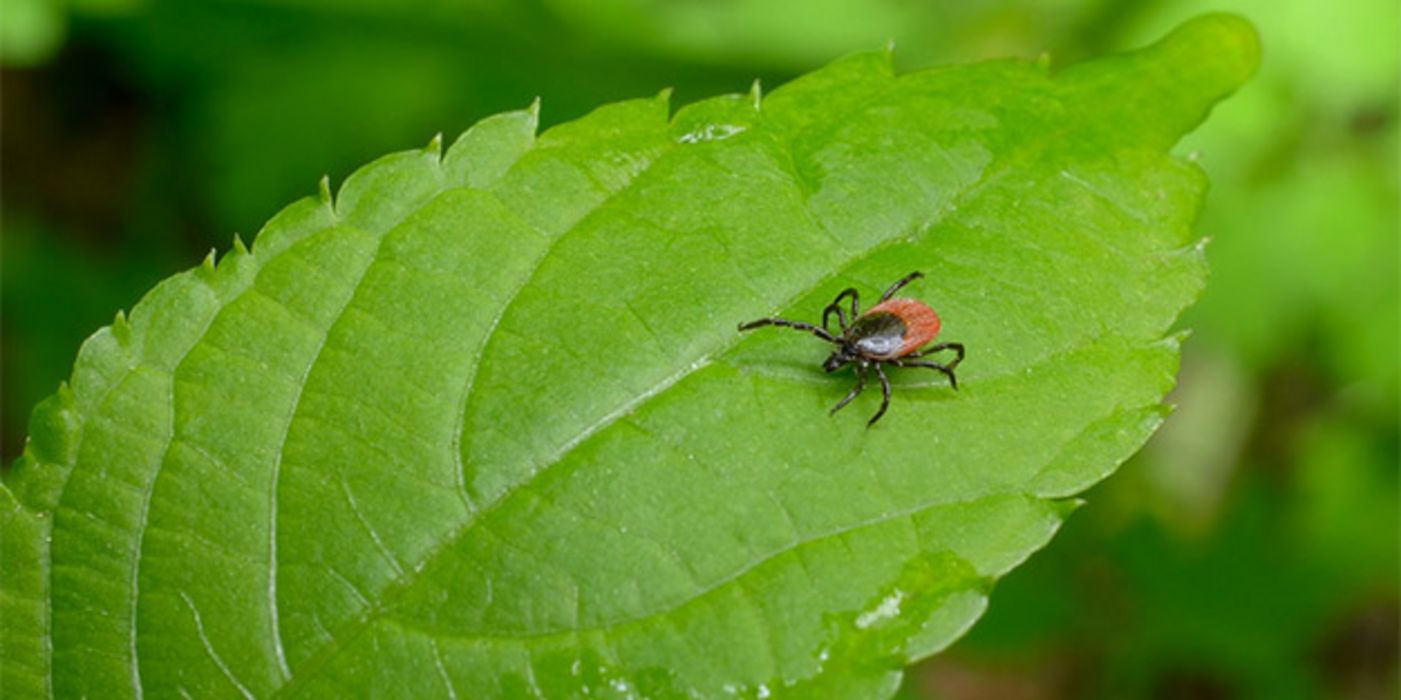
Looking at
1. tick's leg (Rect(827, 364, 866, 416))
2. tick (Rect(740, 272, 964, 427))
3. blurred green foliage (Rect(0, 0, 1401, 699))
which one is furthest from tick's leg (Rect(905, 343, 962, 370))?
blurred green foliage (Rect(0, 0, 1401, 699))

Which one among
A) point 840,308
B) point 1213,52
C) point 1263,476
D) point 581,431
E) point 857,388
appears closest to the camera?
point 581,431

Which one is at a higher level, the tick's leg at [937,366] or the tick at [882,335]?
the tick at [882,335]

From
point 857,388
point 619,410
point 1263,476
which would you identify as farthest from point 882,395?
point 1263,476

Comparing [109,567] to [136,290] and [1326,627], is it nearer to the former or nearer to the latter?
[136,290]

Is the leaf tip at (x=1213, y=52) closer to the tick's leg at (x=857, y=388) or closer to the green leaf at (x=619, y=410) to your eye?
the green leaf at (x=619, y=410)

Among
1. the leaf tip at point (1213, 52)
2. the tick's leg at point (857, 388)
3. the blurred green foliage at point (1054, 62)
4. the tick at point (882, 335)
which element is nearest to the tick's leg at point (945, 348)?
the tick at point (882, 335)

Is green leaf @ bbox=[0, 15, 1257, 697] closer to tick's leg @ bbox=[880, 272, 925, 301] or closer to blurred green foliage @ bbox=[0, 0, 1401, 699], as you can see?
tick's leg @ bbox=[880, 272, 925, 301]

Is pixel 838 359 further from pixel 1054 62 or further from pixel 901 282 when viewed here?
pixel 1054 62

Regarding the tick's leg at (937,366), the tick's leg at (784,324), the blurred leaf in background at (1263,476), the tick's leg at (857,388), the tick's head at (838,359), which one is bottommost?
the blurred leaf in background at (1263,476)
